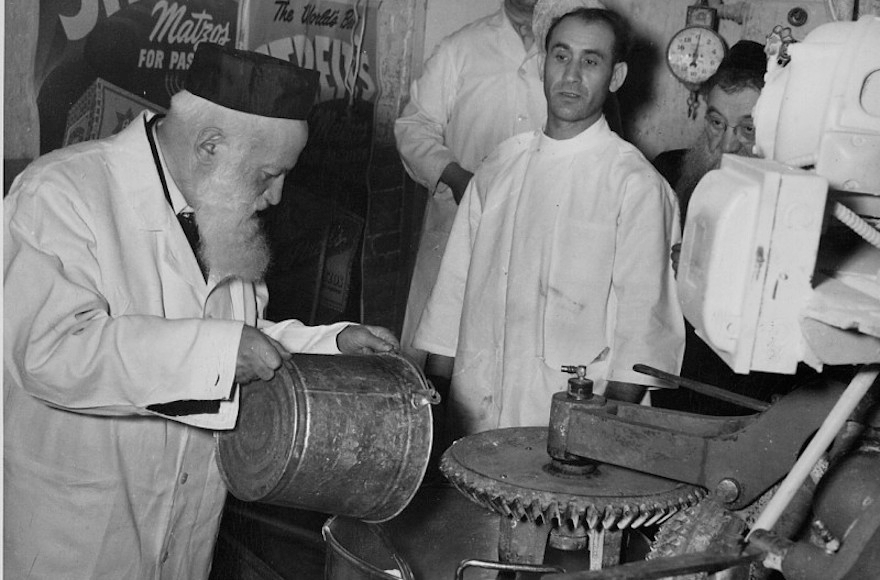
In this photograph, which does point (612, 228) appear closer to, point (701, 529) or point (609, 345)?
point (609, 345)

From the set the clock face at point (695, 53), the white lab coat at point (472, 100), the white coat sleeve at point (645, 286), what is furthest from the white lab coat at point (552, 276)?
the clock face at point (695, 53)

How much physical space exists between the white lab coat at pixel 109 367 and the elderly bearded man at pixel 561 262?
0.88m

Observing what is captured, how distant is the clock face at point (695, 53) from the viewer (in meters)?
5.35

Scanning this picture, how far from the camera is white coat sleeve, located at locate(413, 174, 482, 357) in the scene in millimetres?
3520

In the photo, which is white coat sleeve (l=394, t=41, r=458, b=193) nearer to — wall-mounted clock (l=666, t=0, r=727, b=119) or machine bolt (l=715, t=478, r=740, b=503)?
wall-mounted clock (l=666, t=0, r=727, b=119)

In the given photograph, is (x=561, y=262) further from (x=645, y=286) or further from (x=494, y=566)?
(x=494, y=566)

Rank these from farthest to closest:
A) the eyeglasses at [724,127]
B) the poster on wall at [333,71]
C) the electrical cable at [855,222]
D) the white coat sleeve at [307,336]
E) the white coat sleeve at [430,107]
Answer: the poster on wall at [333,71]
the white coat sleeve at [430,107]
the eyeglasses at [724,127]
the white coat sleeve at [307,336]
the electrical cable at [855,222]

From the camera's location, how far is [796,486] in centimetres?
163

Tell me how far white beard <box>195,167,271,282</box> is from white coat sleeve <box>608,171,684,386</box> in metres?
1.17

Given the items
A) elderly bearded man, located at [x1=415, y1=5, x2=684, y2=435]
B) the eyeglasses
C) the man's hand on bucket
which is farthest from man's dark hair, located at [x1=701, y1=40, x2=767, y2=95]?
the man's hand on bucket

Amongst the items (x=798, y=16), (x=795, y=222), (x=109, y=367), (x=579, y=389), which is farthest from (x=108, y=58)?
(x=798, y=16)

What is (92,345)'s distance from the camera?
208 cm

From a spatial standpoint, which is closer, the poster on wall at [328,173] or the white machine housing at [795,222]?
the white machine housing at [795,222]

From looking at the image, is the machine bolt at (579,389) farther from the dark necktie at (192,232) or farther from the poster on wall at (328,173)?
the poster on wall at (328,173)
